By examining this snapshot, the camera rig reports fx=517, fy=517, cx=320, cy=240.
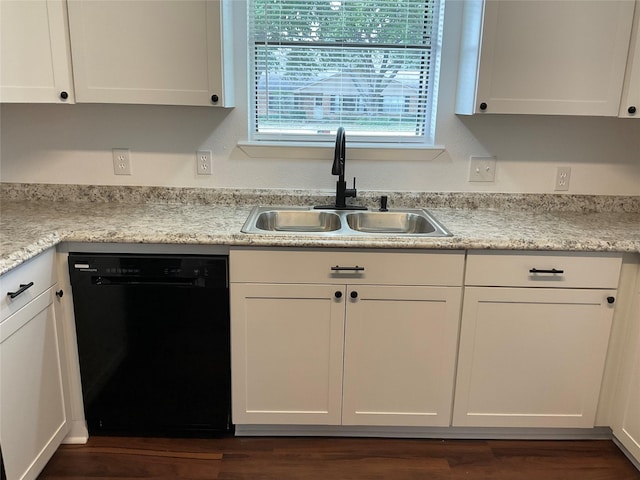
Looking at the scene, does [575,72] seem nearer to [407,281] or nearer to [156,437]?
[407,281]

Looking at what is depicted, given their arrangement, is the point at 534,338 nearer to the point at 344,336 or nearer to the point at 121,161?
the point at 344,336

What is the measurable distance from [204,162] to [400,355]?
123 cm

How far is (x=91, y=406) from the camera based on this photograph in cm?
205

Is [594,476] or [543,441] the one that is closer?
[594,476]

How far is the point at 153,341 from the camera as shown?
77.4 inches

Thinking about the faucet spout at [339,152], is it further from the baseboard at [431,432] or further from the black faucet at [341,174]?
the baseboard at [431,432]

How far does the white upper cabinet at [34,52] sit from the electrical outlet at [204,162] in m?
0.58

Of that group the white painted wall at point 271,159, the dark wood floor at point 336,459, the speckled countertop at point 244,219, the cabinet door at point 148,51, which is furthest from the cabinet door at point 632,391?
the cabinet door at point 148,51

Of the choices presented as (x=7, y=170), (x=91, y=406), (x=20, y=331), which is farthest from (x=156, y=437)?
(x=7, y=170)

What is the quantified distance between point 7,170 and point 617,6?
2.66 metres

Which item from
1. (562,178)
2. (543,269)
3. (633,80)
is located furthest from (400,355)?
(633,80)

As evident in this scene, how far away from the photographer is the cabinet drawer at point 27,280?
1546 millimetres

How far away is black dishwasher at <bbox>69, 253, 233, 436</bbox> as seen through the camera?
6.22ft

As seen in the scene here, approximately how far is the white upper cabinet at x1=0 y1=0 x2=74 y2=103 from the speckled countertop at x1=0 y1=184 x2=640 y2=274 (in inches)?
19.2
